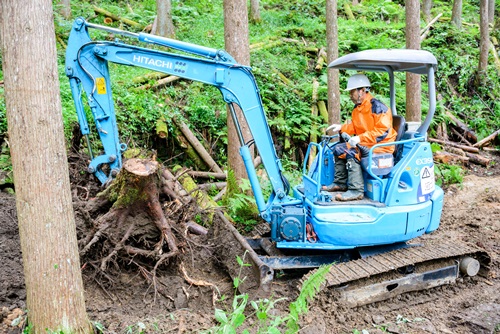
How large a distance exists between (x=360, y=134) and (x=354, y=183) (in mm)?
613

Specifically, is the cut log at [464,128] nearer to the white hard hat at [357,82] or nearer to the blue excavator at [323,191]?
the blue excavator at [323,191]

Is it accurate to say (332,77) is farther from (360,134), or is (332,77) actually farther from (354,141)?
(354,141)

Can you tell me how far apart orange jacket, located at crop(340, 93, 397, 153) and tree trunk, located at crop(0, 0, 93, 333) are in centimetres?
351

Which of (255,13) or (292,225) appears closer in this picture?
(292,225)

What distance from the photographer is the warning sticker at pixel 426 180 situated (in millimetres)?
5555

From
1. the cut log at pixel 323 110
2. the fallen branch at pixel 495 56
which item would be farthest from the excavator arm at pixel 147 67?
the fallen branch at pixel 495 56

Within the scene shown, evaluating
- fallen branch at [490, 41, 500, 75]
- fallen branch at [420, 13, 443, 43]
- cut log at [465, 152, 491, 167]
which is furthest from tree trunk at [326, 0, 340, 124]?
fallen branch at [490, 41, 500, 75]

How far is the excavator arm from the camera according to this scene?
17.1 ft

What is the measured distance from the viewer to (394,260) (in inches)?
212

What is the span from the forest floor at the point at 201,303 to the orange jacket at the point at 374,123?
1842mm

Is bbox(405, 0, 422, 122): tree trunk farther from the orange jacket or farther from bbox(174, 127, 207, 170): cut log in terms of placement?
bbox(174, 127, 207, 170): cut log

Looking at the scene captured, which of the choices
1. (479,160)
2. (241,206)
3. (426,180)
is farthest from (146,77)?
(479,160)

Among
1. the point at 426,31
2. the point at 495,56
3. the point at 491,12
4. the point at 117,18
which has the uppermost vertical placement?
the point at 491,12

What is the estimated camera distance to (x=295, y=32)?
47.4ft
